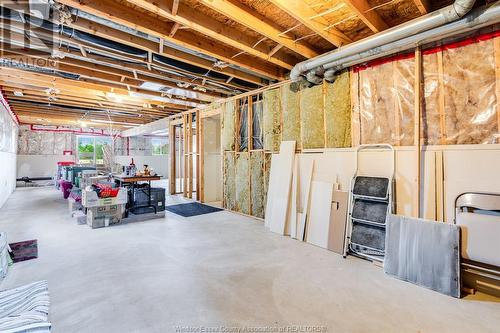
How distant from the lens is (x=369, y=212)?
123 inches

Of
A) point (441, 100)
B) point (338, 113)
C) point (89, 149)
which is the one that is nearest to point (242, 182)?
point (338, 113)

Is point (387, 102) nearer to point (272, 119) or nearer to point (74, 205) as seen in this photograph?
point (272, 119)

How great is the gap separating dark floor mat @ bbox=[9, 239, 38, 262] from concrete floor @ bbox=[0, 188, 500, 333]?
0.12 metres

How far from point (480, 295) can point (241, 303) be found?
225 centimetres

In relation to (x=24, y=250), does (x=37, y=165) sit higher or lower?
higher

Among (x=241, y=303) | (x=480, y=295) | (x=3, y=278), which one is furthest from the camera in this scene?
(x=3, y=278)

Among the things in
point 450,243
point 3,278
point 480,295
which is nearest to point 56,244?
point 3,278

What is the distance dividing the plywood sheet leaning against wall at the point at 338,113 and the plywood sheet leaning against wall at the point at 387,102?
0.19m

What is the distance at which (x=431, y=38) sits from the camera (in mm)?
2598

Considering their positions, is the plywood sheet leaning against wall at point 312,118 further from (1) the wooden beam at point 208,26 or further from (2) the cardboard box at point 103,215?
(2) the cardboard box at point 103,215

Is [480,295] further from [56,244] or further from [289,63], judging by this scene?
[56,244]

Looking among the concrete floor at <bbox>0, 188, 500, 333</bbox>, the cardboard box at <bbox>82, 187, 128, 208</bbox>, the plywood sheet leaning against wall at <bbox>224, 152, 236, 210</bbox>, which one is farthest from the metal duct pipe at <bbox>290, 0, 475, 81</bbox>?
the cardboard box at <bbox>82, 187, 128, 208</bbox>

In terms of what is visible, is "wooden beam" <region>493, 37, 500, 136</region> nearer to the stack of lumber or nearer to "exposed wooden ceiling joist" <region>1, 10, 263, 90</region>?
the stack of lumber

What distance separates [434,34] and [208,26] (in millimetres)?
2467
